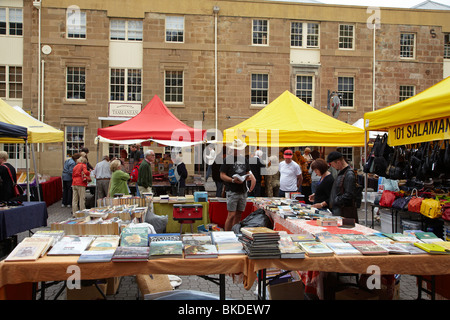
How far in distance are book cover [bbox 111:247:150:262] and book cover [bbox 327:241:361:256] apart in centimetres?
187

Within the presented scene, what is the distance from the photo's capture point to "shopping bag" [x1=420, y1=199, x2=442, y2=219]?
6105 millimetres

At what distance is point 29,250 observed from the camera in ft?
11.7

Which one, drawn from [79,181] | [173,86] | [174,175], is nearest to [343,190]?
[174,175]

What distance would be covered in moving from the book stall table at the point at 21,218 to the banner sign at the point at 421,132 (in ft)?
22.6

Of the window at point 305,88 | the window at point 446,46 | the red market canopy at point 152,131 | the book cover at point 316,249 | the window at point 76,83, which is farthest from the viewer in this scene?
the window at point 446,46

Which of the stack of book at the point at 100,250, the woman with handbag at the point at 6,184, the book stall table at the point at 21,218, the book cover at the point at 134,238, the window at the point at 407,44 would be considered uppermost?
the window at the point at 407,44

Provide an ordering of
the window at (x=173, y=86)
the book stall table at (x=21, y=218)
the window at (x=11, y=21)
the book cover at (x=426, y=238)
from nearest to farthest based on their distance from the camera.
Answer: the book cover at (x=426, y=238) → the book stall table at (x=21, y=218) → the window at (x=11, y=21) → the window at (x=173, y=86)

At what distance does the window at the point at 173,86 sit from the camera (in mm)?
20469

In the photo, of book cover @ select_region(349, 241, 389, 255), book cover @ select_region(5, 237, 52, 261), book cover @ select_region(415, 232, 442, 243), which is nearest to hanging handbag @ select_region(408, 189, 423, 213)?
book cover @ select_region(415, 232, 442, 243)

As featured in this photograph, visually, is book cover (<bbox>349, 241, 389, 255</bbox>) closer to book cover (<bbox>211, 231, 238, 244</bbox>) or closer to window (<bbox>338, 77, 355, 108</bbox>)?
book cover (<bbox>211, 231, 238, 244</bbox>)

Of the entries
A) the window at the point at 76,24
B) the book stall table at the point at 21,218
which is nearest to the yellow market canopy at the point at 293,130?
the book stall table at the point at 21,218

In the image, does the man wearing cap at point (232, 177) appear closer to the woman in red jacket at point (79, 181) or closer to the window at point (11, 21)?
the woman in red jacket at point (79, 181)

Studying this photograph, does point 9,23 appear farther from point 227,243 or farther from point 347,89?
point 227,243

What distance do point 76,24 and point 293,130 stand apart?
1606 centimetres
